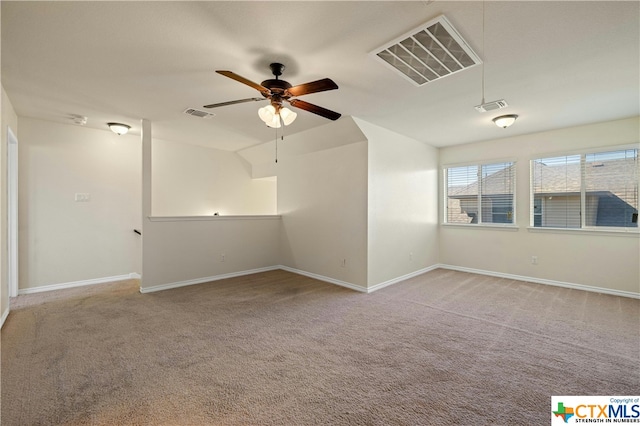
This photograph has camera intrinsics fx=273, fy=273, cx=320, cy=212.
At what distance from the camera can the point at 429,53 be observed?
7.51 ft

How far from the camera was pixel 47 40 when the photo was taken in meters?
2.17

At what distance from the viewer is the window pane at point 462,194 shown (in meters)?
5.54

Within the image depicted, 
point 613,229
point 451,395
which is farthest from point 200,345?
point 613,229

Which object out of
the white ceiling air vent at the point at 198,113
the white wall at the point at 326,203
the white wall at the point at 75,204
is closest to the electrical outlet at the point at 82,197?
the white wall at the point at 75,204

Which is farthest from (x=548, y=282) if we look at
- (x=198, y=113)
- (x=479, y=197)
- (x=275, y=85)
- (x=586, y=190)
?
(x=198, y=113)

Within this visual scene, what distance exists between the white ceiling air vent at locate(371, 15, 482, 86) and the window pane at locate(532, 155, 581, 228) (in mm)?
3451

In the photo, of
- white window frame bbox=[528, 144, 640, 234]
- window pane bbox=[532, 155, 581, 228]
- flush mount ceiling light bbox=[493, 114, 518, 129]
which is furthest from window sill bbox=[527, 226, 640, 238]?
flush mount ceiling light bbox=[493, 114, 518, 129]

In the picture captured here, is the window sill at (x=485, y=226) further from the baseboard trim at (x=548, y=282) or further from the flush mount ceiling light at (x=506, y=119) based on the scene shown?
the flush mount ceiling light at (x=506, y=119)

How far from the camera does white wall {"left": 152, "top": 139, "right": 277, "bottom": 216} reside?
5.32m

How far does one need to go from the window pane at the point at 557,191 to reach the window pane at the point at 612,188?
0.13m

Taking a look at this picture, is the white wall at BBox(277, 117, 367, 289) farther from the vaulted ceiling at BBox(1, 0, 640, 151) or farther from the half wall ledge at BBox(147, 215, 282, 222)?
the vaulted ceiling at BBox(1, 0, 640, 151)

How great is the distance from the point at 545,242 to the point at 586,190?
1.00 metres

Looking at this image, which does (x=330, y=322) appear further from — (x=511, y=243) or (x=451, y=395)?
(x=511, y=243)

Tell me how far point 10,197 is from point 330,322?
181 inches
